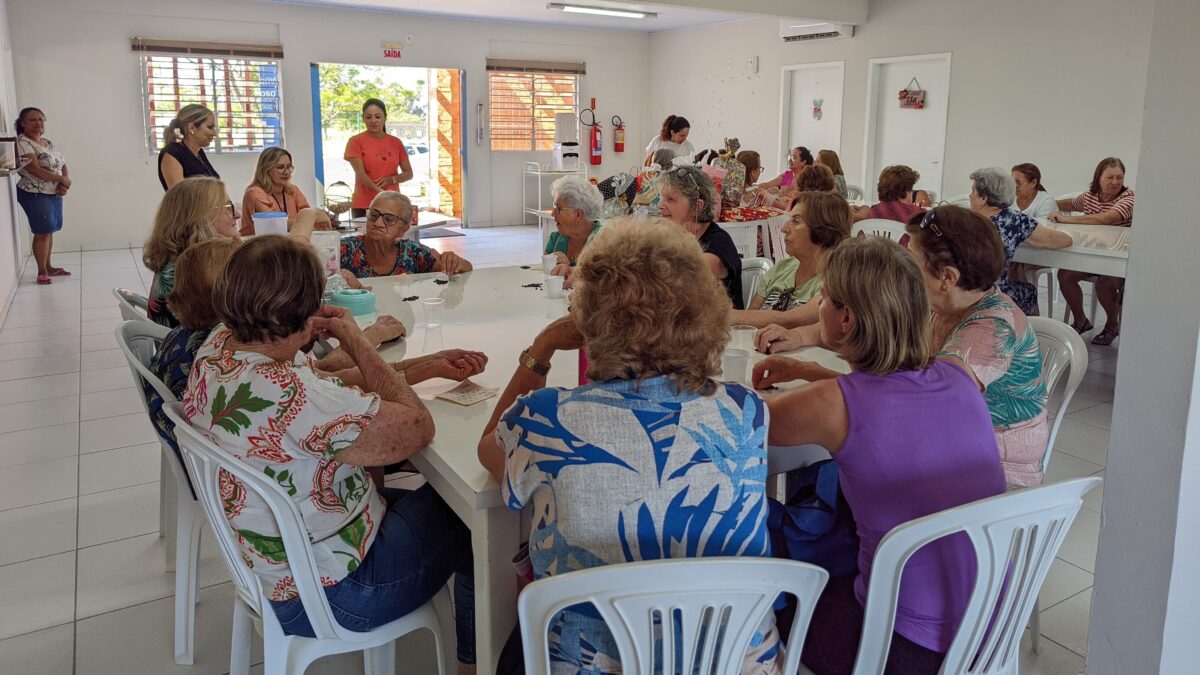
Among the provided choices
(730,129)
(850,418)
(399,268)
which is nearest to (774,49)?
(730,129)

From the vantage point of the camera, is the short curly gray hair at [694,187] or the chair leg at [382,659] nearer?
the chair leg at [382,659]

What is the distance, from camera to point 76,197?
8.77m

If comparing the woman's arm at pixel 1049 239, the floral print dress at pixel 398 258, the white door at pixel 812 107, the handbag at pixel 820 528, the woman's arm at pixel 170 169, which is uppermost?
the white door at pixel 812 107

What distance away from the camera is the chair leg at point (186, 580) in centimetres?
211

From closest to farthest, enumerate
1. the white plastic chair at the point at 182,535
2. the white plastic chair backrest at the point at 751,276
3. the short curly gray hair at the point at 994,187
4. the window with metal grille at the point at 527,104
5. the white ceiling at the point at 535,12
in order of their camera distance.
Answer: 1. the white plastic chair at the point at 182,535
2. the white plastic chair backrest at the point at 751,276
3. the short curly gray hair at the point at 994,187
4. the white ceiling at the point at 535,12
5. the window with metal grille at the point at 527,104

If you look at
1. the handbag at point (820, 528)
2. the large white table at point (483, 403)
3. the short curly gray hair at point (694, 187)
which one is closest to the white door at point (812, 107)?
the short curly gray hair at point (694, 187)

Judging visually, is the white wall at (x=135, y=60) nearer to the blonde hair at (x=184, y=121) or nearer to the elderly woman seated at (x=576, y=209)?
the blonde hair at (x=184, y=121)

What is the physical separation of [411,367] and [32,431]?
2.65 metres

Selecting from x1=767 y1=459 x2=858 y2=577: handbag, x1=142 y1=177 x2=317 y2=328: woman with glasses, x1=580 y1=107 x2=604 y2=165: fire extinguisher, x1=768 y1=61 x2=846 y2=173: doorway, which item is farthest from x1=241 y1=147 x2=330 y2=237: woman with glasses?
x1=580 y1=107 x2=604 y2=165: fire extinguisher

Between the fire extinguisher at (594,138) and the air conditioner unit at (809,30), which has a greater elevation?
the air conditioner unit at (809,30)

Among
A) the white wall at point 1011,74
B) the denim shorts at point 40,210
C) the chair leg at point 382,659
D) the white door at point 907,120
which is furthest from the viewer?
the white door at point 907,120

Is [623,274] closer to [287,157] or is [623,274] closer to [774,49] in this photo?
[287,157]

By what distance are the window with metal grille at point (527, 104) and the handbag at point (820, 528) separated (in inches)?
384

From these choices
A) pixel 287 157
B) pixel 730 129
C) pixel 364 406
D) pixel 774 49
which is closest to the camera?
pixel 364 406
